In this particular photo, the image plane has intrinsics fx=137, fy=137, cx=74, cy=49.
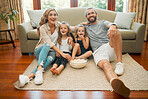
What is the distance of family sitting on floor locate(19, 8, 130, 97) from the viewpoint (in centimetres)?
185

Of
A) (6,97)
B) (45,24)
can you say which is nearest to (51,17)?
Result: (45,24)

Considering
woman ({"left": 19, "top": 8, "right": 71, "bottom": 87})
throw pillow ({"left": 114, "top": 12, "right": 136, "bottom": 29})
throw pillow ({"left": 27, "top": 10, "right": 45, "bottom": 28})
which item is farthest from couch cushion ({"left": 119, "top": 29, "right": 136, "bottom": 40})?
throw pillow ({"left": 27, "top": 10, "right": 45, "bottom": 28})

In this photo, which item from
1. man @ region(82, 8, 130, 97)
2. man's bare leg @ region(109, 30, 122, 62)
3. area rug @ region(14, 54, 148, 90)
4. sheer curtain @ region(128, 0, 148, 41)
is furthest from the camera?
sheer curtain @ region(128, 0, 148, 41)

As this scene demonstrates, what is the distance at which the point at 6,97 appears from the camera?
1.32m

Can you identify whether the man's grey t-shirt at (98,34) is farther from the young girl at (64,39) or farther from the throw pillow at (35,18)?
the throw pillow at (35,18)

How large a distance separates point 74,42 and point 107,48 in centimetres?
58

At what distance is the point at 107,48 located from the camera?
1.91m

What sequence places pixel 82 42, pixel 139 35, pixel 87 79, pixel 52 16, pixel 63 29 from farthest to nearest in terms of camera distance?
pixel 139 35, pixel 82 42, pixel 63 29, pixel 52 16, pixel 87 79

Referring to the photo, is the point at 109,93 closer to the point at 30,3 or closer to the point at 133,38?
the point at 133,38

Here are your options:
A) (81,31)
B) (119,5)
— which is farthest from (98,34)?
(119,5)

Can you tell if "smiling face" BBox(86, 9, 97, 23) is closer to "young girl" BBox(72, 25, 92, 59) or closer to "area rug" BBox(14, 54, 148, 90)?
"young girl" BBox(72, 25, 92, 59)

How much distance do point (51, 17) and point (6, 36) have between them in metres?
2.75

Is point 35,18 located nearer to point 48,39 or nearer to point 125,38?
point 48,39

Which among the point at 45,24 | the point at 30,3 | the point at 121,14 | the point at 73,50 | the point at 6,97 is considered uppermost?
the point at 30,3
